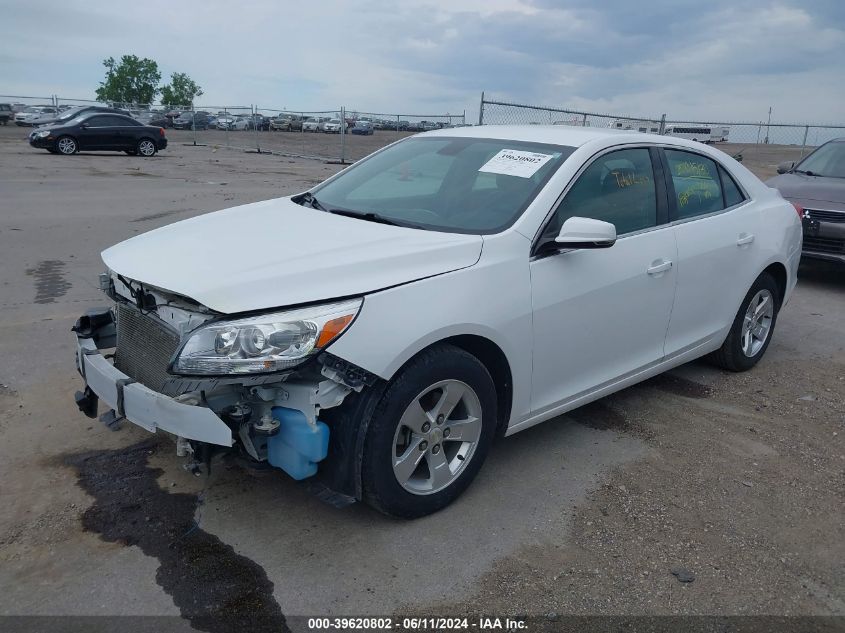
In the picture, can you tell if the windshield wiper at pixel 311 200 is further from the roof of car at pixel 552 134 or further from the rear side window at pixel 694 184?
the rear side window at pixel 694 184

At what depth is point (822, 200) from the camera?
322 inches

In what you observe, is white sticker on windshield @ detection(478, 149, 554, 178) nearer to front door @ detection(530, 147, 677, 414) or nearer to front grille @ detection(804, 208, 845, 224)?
front door @ detection(530, 147, 677, 414)

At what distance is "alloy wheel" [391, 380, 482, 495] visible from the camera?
10.3ft

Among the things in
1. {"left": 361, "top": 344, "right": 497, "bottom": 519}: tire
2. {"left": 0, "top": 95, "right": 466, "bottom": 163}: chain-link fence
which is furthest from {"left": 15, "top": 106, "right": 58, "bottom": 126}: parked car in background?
{"left": 361, "top": 344, "right": 497, "bottom": 519}: tire

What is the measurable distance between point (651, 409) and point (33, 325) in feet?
15.3

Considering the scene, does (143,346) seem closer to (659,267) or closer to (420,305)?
(420,305)

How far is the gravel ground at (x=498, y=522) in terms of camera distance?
2.85 meters

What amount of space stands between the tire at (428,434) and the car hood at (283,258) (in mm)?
411

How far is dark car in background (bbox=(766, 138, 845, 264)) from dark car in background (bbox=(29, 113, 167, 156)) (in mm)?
20683

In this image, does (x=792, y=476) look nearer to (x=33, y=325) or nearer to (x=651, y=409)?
(x=651, y=409)

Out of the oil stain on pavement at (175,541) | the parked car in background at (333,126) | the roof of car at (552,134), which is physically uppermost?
the parked car in background at (333,126)

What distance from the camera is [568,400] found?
3883 mm

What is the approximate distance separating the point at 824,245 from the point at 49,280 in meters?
8.09

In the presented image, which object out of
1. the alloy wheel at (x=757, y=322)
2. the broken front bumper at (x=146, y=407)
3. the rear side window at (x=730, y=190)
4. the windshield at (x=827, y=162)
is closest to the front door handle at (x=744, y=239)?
the rear side window at (x=730, y=190)
